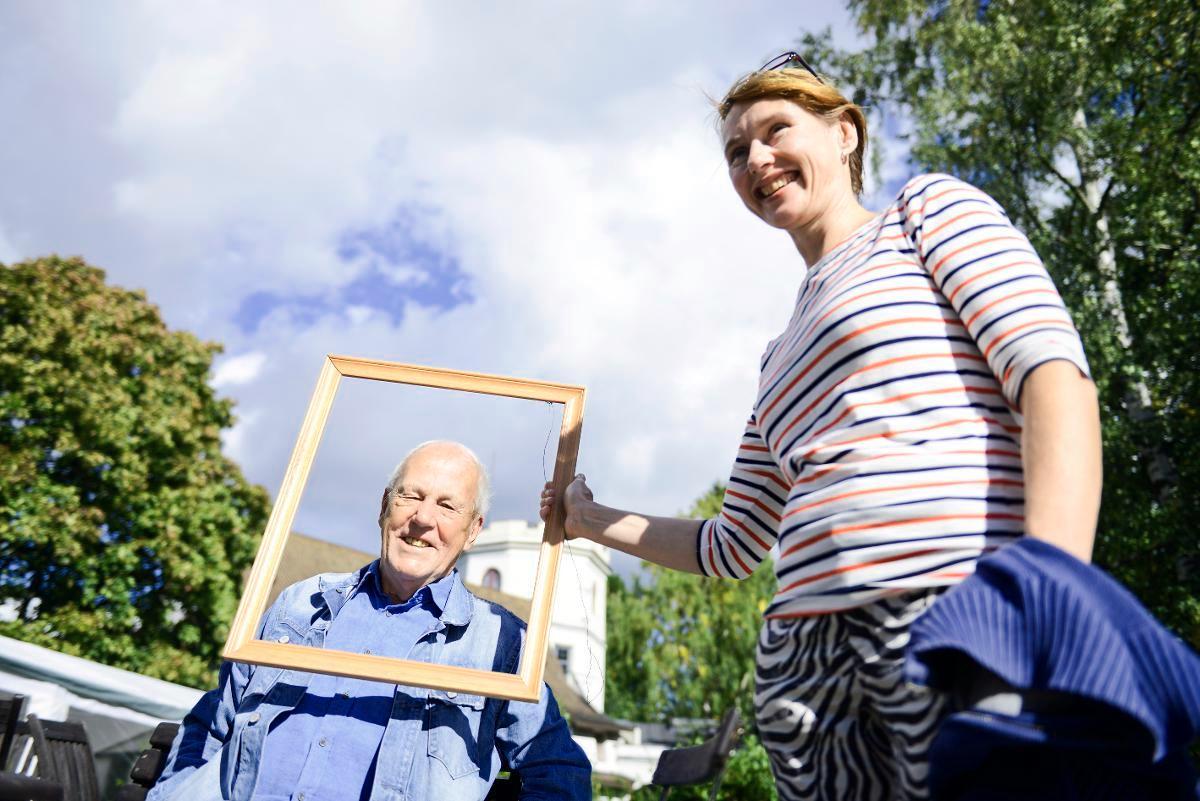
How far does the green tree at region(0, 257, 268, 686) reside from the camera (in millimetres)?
16453

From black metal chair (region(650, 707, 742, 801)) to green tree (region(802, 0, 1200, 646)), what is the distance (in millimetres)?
9575

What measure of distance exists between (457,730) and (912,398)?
1773 millimetres

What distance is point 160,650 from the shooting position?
17.3 m

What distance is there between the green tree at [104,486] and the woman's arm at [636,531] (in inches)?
660

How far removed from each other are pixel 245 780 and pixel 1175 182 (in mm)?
12157

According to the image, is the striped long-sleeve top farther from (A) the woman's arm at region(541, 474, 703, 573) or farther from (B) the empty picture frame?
(B) the empty picture frame

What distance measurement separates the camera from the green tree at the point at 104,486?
16453 millimetres

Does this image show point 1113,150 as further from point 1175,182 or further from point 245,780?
point 245,780

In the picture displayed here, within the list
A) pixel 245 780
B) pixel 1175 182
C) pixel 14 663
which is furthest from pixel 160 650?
pixel 1175 182

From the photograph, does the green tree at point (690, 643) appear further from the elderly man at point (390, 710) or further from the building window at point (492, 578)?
the elderly man at point (390, 710)

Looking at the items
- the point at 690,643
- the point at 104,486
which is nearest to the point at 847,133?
the point at 104,486

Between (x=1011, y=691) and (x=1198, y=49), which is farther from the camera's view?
(x=1198, y=49)

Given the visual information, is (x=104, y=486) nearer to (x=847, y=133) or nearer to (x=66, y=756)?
(x=66, y=756)

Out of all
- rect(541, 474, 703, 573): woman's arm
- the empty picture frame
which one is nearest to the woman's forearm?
rect(541, 474, 703, 573): woman's arm
